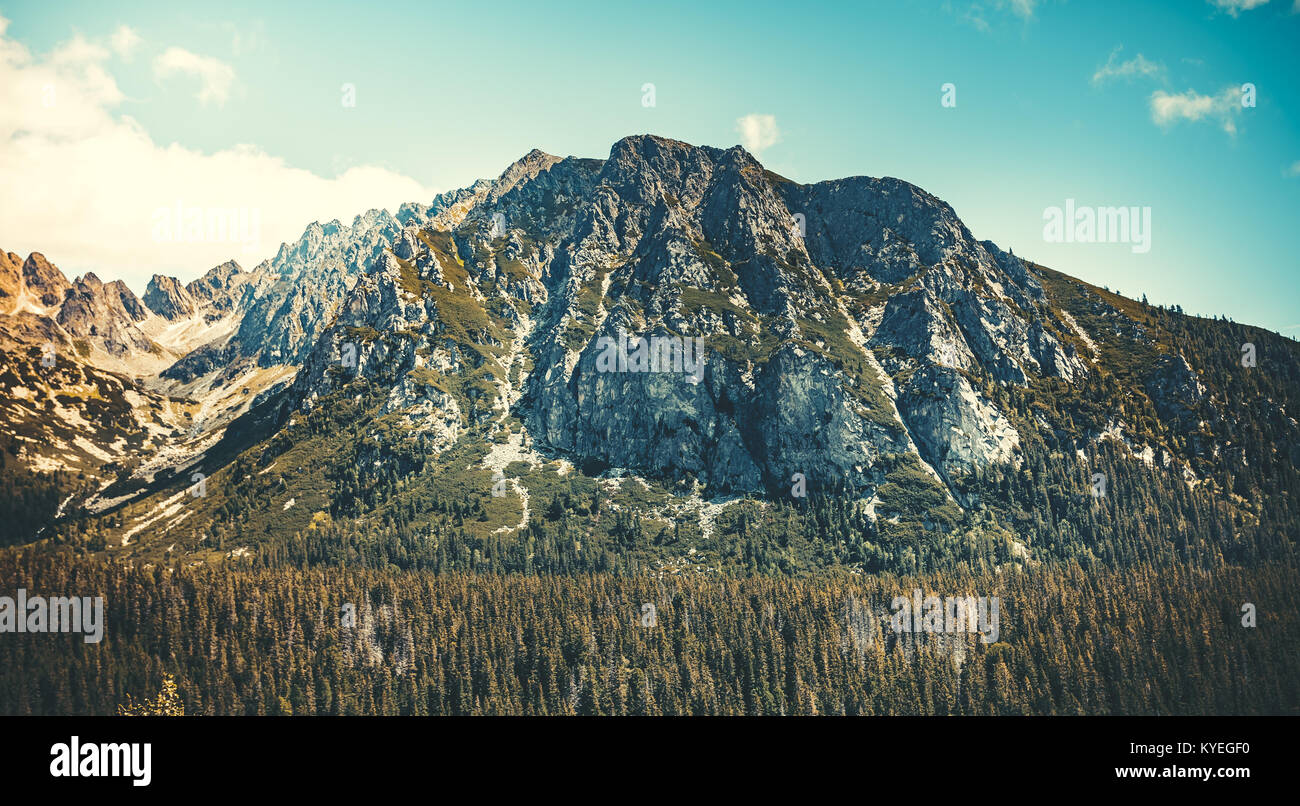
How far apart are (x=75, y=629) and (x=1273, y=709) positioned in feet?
888

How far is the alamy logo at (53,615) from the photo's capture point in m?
176

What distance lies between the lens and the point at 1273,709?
148125 millimetres
